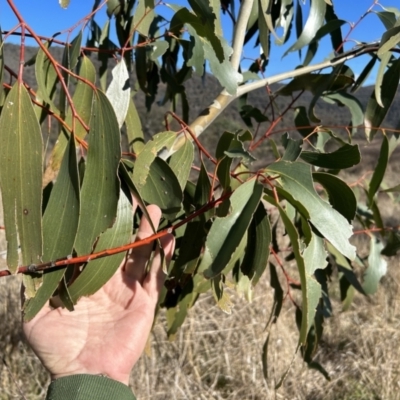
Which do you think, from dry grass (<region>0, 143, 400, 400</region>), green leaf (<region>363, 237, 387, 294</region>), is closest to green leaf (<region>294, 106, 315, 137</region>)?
green leaf (<region>363, 237, 387, 294</region>)

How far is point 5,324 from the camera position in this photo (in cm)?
216

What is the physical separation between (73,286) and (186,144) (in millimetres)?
287

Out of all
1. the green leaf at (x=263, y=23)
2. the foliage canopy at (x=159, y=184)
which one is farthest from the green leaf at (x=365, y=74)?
the green leaf at (x=263, y=23)

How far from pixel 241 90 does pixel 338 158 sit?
1.36 ft

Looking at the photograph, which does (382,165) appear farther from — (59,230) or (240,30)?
(59,230)

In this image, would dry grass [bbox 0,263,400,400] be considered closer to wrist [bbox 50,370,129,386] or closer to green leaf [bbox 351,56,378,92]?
wrist [bbox 50,370,129,386]

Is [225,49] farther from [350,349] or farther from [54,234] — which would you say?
[350,349]

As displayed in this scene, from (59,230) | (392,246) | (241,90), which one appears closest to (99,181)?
(59,230)

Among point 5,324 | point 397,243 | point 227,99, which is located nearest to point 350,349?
point 397,243

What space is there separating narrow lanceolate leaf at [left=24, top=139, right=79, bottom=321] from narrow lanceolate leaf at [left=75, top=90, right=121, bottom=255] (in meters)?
0.02

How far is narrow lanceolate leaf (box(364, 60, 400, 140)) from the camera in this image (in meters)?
1.05

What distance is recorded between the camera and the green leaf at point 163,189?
792 mm

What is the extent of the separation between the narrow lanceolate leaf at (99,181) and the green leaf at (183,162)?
8.3 inches

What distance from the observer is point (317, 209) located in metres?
0.67
